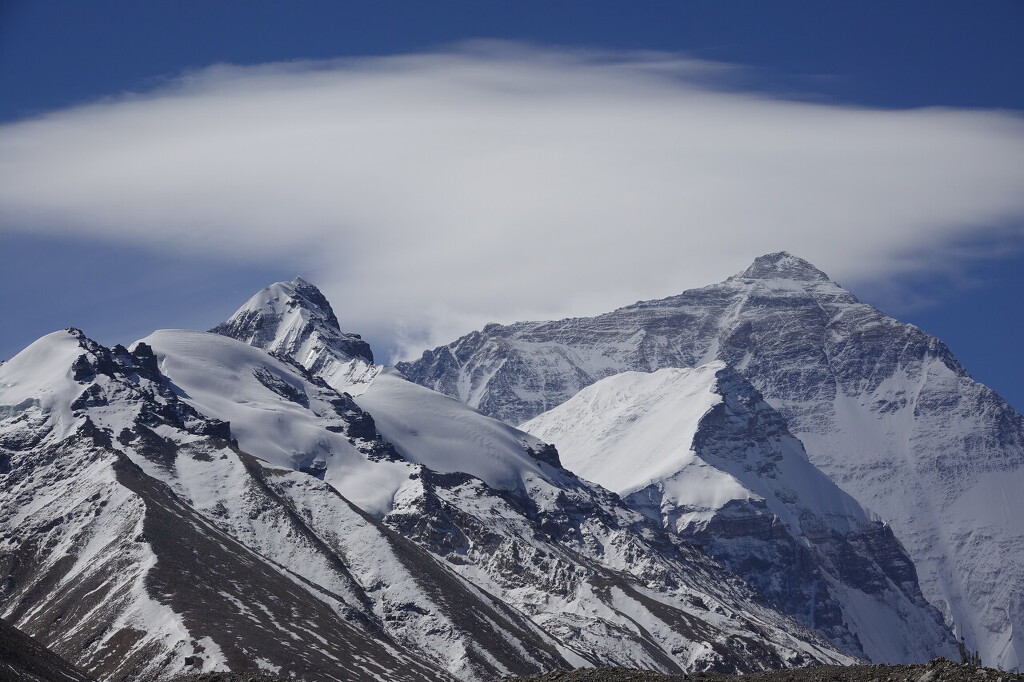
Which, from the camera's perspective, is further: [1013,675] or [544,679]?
[544,679]

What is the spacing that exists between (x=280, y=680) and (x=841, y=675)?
48.1 m

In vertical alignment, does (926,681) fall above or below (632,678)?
above

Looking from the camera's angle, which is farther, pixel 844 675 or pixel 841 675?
pixel 841 675

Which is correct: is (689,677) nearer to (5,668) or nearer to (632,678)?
(632,678)

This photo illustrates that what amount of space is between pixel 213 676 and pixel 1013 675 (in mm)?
70513

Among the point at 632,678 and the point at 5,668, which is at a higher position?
the point at 632,678

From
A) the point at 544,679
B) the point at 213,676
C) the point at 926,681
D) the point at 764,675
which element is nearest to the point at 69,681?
the point at 213,676

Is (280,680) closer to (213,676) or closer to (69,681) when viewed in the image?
(213,676)

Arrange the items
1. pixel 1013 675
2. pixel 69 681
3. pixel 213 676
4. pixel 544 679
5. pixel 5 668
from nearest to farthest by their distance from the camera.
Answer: pixel 1013 675 → pixel 544 679 → pixel 213 676 → pixel 5 668 → pixel 69 681

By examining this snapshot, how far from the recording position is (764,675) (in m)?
136

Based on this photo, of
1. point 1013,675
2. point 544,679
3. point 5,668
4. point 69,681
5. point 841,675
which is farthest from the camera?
point 69,681

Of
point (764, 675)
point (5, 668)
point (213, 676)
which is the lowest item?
→ point (5, 668)

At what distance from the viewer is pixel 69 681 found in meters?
200


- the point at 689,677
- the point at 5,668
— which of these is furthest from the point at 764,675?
the point at 5,668
